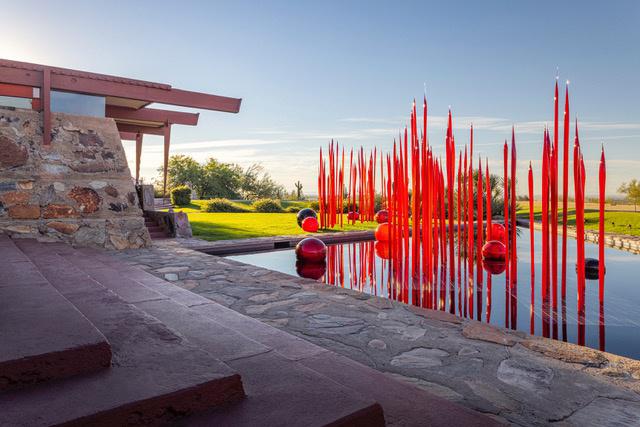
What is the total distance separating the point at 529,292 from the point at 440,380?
3.35m

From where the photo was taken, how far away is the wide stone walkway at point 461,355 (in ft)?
6.31

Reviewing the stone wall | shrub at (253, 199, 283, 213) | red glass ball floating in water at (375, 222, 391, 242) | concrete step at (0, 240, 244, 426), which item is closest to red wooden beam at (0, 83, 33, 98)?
the stone wall

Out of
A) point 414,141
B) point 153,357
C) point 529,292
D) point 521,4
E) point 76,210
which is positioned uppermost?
point 521,4

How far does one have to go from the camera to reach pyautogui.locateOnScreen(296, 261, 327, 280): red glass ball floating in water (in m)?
6.03

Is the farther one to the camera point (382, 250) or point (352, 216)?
point (352, 216)

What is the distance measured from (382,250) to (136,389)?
709 centimetres

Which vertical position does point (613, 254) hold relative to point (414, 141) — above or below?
below

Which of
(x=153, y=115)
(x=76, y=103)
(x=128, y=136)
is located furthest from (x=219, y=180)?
(x=76, y=103)

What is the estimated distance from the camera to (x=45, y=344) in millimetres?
1586

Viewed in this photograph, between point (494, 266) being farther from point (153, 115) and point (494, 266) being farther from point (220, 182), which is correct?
point (220, 182)

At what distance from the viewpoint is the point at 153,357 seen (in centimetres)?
169

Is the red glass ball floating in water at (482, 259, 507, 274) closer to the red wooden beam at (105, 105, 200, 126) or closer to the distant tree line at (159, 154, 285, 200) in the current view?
the red wooden beam at (105, 105, 200, 126)

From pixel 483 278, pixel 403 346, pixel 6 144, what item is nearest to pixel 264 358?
pixel 403 346

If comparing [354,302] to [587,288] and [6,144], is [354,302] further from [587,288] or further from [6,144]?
[6,144]
